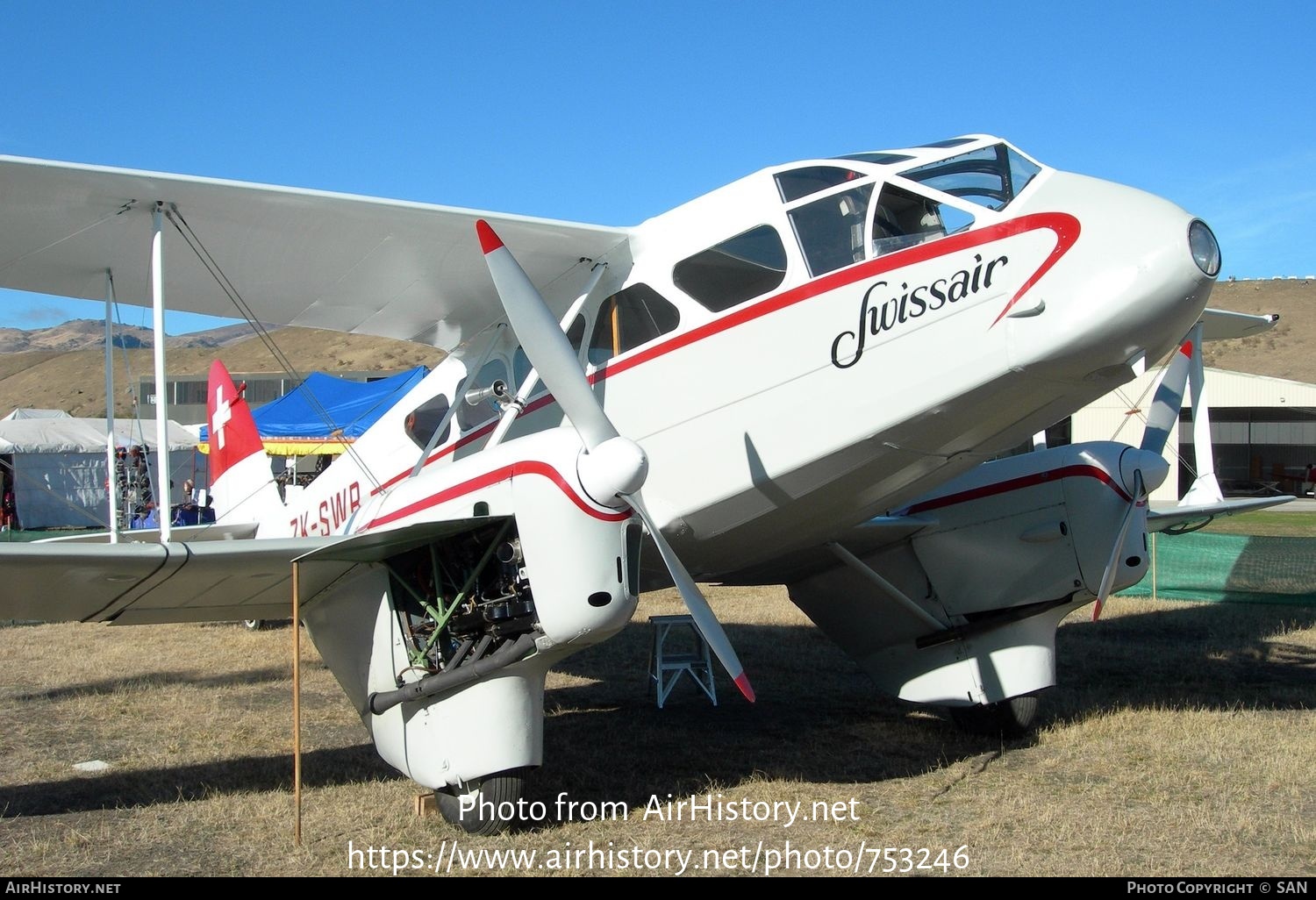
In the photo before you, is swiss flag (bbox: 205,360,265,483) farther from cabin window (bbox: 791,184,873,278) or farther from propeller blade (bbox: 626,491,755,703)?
cabin window (bbox: 791,184,873,278)

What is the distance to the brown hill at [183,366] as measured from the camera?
313ft

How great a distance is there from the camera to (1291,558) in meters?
16.9

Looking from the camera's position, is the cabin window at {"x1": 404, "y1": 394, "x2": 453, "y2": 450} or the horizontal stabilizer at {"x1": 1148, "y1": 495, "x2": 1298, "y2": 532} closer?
the cabin window at {"x1": 404, "y1": 394, "x2": 453, "y2": 450}

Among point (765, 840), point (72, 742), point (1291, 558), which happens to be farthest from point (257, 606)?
point (1291, 558)

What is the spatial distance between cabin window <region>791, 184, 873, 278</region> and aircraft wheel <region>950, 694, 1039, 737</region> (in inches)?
164

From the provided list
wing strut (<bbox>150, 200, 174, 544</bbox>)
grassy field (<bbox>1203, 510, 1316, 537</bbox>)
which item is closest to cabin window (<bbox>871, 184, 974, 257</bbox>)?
wing strut (<bbox>150, 200, 174, 544</bbox>)

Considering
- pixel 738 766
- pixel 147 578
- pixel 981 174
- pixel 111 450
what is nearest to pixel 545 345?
pixel 981 174

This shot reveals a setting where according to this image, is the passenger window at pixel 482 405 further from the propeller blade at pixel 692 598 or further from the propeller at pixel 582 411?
the propeller blade at pixel 692 598

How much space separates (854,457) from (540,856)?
9.62 feet

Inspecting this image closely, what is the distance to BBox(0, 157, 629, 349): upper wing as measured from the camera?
711cm

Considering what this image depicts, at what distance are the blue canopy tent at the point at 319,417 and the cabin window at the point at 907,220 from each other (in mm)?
16952

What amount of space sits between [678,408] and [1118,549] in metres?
3.77

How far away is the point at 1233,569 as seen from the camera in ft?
56.5
